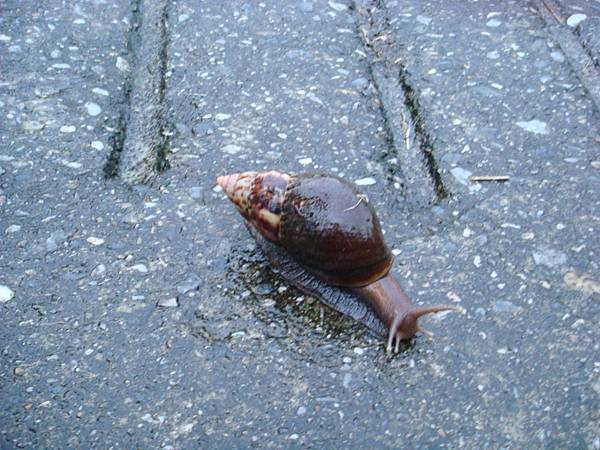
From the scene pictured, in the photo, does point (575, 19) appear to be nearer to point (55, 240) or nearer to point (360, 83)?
point (360, 83)

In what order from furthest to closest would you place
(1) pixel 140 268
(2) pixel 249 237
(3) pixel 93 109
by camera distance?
(3) pixel 93 109 < (2) pixel 249 237 < (1) pixel 140 268

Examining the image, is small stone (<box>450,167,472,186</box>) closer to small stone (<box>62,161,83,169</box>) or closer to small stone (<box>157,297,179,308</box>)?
small stone (<box>157,297,179,308</box>)

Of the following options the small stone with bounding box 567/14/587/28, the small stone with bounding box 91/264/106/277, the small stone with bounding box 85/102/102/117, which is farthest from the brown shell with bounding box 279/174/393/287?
the small stone with bounding box 567/14/587/28

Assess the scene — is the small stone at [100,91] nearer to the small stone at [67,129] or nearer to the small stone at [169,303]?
the small stone at [67,129]

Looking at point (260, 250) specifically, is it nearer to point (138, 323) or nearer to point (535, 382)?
point (138, 323)

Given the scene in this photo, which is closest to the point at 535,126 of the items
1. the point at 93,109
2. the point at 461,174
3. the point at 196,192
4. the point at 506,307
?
the point at 461,174

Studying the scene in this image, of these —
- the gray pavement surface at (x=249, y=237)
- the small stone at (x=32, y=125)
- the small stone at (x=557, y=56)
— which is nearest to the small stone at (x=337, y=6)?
the gray pavement surface at (x=249, y=237)
